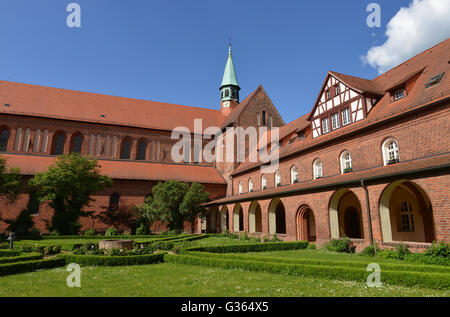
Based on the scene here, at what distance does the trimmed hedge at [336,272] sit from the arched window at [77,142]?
28633 mm

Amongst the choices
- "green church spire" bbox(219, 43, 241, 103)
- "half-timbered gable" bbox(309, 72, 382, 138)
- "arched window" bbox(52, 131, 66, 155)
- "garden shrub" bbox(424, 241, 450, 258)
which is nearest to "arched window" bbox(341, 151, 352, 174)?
"half-timbered gable" bbox(309, 72, 382, 138)

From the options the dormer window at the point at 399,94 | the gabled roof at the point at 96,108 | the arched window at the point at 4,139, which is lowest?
the dormer window at the point at 399,94

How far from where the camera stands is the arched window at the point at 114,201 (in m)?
30.4

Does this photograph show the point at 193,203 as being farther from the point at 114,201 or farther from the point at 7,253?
the point at 7,253

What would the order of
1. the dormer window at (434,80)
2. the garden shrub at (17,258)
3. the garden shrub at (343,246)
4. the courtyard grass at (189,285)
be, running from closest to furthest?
1. the courtyard grass at (189,285)
2. the garden shrub at (17,258)
3. the dormer window at (434,80)
4. the garden shrub at (343,246)

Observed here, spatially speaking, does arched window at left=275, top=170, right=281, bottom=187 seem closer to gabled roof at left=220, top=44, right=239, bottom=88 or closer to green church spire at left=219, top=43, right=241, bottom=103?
green church spire at left=219, top=43, right=241, bottom=103

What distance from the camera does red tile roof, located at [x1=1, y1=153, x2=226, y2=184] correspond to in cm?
2986

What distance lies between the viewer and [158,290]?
698cm

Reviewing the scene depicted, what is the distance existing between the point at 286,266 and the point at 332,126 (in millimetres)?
13381

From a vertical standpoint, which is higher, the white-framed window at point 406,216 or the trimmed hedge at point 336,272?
the white-framed window at point 406,216

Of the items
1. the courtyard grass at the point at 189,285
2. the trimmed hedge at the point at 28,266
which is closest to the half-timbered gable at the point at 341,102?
the courtyard grass at the point at 189,285

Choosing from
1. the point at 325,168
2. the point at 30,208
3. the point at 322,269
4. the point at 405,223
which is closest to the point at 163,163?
the point at 30,208

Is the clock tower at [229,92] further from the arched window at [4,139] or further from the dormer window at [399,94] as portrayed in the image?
the dormer window at [399,94]

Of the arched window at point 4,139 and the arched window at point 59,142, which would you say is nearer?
the arched window at point 4,139
